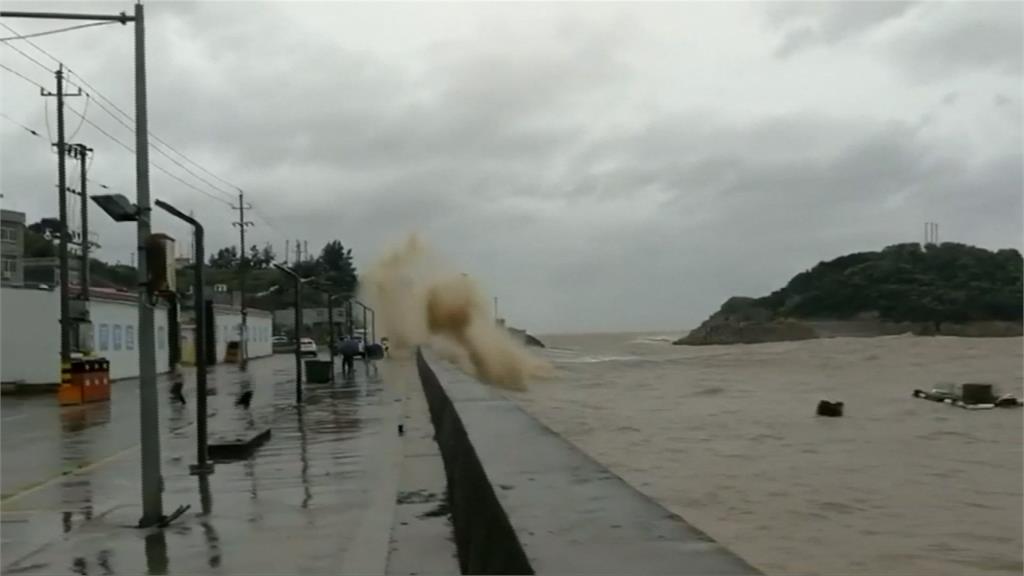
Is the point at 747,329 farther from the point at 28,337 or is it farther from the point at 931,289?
the point at 28,337

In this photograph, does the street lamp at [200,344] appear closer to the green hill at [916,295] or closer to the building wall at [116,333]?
the building wall at [116,333]

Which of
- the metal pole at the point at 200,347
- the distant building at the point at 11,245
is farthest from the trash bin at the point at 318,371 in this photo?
the metal pole at the point at 200,347

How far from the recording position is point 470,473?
25.1 ft

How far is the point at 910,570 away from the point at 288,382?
29.3 metres

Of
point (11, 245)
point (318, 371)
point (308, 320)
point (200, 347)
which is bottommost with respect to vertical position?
point (318, 371)

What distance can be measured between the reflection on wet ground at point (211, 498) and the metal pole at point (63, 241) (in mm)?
10879

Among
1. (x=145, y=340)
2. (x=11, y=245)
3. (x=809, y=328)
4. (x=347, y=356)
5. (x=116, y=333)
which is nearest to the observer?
(x=145, y=340)

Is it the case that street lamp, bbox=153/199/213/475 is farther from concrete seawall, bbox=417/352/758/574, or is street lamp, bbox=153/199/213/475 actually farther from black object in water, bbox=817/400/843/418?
black object in water, bbox=817/400/843/418

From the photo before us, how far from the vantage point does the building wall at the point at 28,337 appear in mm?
40250

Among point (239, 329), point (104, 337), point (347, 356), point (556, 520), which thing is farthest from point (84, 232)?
A: point (556, 520)

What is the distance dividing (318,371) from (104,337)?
13777 mm

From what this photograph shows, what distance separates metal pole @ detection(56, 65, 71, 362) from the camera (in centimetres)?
3460

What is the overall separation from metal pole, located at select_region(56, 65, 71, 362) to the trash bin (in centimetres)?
739

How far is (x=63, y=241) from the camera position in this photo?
37.9 meters
